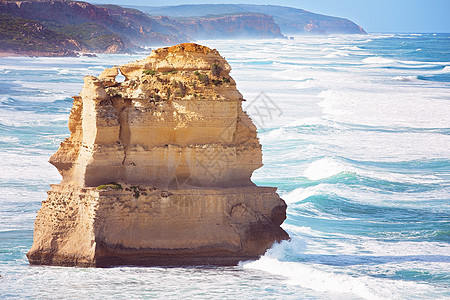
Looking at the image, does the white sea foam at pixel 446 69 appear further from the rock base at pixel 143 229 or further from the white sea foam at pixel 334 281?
the rock base at pixel 143 229

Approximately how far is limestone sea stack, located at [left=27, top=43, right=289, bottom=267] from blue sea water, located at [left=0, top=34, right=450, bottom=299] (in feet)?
1.55

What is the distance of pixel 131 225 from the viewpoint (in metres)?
16.7

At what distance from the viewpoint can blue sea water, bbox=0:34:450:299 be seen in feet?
52.3

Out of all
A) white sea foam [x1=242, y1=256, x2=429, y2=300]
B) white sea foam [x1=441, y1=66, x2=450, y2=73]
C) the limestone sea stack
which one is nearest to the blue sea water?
white sea foam [x1=242, y1=256, x2=429, y2=300]

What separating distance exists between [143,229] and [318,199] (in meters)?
11.3

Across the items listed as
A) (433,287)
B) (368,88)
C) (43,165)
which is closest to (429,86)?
(368,88)

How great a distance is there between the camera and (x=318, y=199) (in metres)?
26.9

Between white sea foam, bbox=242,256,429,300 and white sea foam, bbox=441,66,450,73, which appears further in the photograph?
white sea foam, bbox=441,66,450,73

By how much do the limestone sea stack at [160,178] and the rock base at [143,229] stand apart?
0.02 meters

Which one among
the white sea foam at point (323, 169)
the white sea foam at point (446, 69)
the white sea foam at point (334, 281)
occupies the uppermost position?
the white sea foam at point (446, 69)

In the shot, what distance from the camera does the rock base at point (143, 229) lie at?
16500mm

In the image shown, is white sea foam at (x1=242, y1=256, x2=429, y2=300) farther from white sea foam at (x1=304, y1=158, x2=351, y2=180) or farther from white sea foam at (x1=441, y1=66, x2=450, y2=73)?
white sea foam at (x1=441, y1=66, x2=450, y2=73)

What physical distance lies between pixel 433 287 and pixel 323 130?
87.7 ft

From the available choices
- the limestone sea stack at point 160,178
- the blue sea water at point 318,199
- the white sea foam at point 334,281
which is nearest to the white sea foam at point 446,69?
the blue sea water at point 318,199
